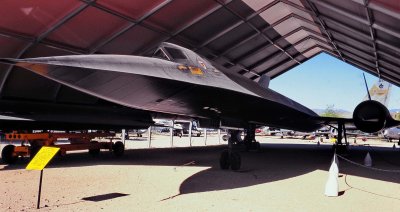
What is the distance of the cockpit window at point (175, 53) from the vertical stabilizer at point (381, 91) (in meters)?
19.6

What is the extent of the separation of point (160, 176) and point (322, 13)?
392 inches

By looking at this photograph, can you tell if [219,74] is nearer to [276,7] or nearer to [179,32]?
[179,32]

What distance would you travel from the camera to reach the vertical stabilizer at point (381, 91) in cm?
2222

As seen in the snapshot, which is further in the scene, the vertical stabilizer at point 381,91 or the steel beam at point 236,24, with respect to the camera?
the vertical stabilizer at point 381,91

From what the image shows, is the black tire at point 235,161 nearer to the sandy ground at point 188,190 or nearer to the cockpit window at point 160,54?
the sandy ground at point 188,190

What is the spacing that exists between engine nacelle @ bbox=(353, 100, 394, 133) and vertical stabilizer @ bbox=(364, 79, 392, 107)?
9.53 metres

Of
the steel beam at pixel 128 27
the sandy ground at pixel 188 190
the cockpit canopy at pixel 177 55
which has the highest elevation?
the steel beam at pixel 128 27

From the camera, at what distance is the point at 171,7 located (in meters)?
12.4

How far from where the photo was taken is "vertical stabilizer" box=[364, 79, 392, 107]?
2222 cm

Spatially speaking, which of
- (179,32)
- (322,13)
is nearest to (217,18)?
(179,32)

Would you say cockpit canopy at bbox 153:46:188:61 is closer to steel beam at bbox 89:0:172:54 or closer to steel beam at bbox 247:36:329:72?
steel beam at bbox 89:0:172:54

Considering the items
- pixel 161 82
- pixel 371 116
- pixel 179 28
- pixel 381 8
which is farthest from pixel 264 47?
pixel 161 82

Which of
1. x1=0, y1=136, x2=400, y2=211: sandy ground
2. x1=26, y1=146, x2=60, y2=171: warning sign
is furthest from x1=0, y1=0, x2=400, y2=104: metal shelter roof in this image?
x1=26, y1=146, x2=60, y2=171: warning sign

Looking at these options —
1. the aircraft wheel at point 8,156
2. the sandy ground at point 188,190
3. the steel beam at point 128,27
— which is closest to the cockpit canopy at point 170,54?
the sandy ground at point 188,190
